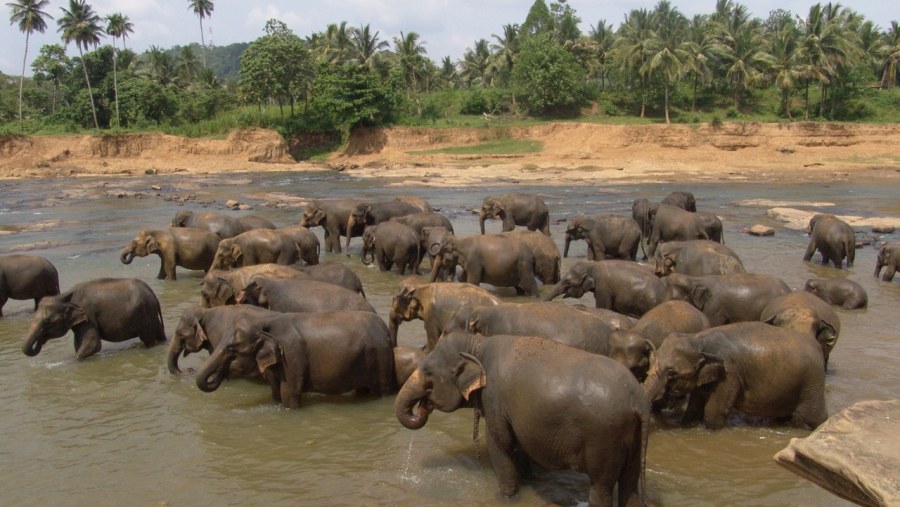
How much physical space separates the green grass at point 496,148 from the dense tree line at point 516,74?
623 centimetres

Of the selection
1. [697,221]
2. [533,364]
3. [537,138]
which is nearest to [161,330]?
[533,364]

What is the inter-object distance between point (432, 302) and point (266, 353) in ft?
7.23

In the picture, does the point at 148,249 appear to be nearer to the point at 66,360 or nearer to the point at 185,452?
the point at 66,360

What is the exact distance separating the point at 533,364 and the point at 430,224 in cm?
1103

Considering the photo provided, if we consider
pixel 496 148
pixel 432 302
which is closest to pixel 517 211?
pixel 432 302

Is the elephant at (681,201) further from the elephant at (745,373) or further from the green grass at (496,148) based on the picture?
the green grass at (496,148)

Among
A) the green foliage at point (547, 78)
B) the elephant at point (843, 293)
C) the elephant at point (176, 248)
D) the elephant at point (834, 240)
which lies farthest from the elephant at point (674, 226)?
the green foliage at point (547, 78)

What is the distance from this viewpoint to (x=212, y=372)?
740 centimetres

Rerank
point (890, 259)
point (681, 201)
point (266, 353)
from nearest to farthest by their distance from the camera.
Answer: point (266, 353)
point (890, 259)
point (681, 201)

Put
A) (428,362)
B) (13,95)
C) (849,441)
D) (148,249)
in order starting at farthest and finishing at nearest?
(13,95)
(148,249)
(428,362)
(849,441)

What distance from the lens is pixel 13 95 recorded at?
73.7 metres

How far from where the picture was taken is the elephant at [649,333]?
22.1 ft

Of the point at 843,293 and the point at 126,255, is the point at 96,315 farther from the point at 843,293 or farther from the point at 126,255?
the point at 843,293

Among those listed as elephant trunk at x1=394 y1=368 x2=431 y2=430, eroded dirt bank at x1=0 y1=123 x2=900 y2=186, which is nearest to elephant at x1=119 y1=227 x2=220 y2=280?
elephant trunk at x1=394 y1=368 x2=431 y2=430
